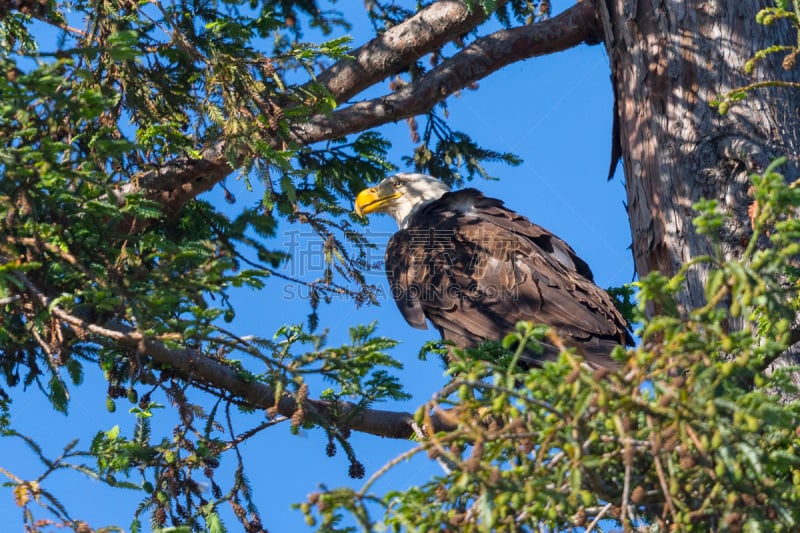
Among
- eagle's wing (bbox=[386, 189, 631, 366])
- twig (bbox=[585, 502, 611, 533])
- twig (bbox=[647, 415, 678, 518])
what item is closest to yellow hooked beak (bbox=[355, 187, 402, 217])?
eagle's wing (bbox=[386, 189, 631, 366])

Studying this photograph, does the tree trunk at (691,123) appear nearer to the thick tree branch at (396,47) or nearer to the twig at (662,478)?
the thick tree branch at (396,47)

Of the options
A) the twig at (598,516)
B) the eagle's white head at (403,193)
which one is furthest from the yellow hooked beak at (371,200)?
the twig at (598,516)


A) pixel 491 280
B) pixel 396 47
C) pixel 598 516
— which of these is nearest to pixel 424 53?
pixel 396 47

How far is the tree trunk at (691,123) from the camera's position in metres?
4.46

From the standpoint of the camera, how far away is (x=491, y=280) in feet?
18.8

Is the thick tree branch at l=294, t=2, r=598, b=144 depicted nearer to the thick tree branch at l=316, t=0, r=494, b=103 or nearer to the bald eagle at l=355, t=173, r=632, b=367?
the thick tree branch at l=316, t=0, r=494, b=103

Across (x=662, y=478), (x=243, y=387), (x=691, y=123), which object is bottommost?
(x=662, y=478)

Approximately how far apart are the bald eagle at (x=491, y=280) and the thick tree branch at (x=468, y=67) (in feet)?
2.52

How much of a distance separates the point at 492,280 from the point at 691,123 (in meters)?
1.64

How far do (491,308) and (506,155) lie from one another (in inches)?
65.9

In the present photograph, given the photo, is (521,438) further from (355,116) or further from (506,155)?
(506,155)

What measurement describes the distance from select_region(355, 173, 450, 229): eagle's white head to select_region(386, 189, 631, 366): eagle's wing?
860 mm

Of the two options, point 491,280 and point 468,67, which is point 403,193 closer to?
point 468,67

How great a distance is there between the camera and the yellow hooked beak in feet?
22.9
